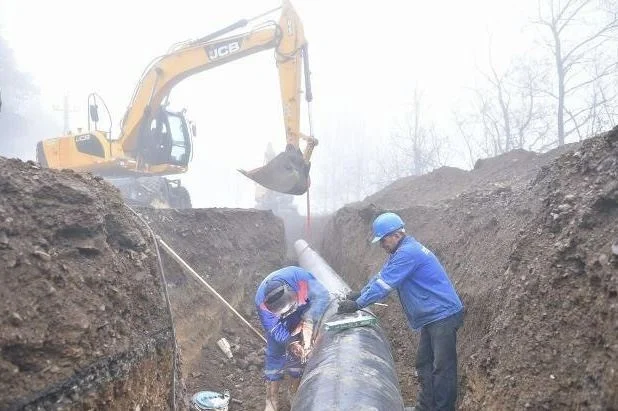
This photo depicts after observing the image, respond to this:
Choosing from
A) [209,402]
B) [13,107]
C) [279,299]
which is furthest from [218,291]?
[13,107]

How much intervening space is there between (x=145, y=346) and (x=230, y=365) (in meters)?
3.27

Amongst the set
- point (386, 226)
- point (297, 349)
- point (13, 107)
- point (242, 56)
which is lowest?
point (297, 349)

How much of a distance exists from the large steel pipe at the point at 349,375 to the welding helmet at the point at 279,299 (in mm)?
402

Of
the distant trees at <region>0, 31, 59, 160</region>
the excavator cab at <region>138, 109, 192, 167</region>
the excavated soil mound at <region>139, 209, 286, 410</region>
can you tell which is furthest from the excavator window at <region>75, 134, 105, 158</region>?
the distant trees at <region>0, 31, 59, 160</region>

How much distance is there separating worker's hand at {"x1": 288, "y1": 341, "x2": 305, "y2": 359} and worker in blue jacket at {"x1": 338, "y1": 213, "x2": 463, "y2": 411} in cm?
60

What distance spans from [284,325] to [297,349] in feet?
1.07

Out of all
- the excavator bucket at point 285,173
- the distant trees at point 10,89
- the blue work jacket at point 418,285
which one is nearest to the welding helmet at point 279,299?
the blue work jacket at point 418,285

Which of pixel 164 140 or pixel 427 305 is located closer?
pixel 427 305

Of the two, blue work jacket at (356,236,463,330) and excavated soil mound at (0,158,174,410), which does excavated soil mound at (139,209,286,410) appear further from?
excavated soil mound at (0,158,174,410)

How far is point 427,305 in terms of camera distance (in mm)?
4367

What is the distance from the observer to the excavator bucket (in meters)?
9.74

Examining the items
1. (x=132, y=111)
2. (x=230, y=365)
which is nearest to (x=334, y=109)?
(x=132, y=111)

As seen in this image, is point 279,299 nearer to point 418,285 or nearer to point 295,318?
point 295,318

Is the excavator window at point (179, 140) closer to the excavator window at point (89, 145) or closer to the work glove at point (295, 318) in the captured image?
the excavator window at point (89, 145)
